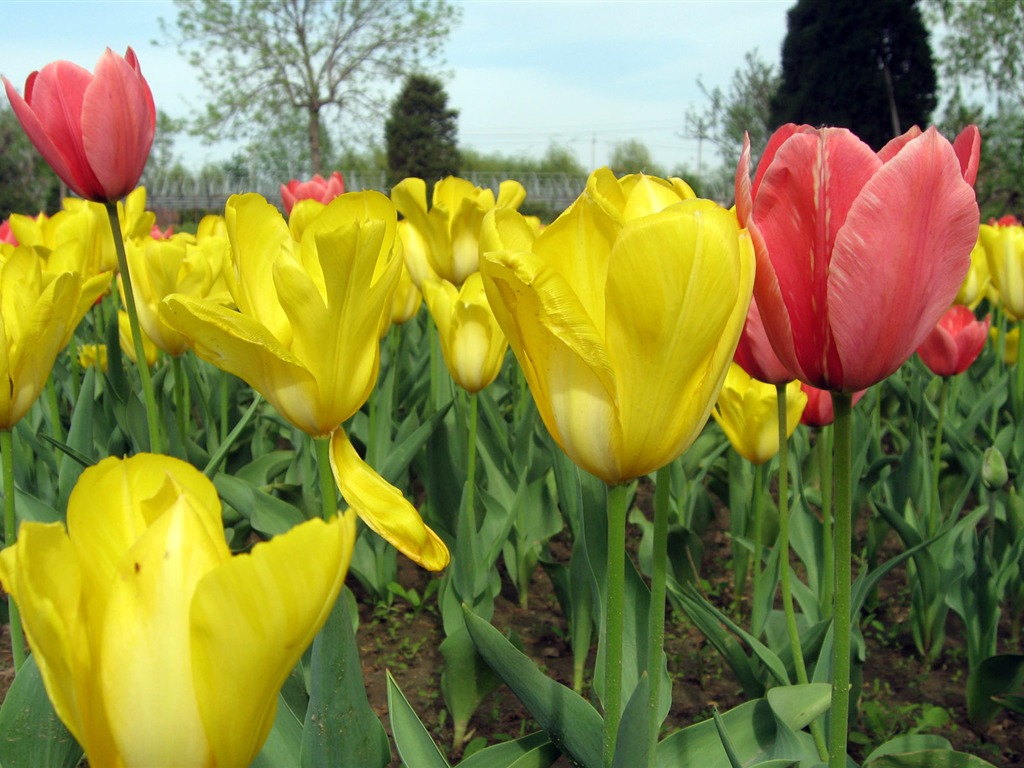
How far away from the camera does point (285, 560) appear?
47cm

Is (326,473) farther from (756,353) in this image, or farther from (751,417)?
(751,417)

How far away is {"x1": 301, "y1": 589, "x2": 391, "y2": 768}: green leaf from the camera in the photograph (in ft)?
2.54

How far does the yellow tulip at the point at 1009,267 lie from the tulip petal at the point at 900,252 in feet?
7.24

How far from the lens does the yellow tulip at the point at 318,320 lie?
0.78 m

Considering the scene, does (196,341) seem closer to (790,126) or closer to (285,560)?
(285,560)

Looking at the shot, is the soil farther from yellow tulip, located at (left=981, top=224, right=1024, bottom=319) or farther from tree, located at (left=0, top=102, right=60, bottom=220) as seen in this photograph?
tree, located at (left=0, top=102, right=60, bottom=220)

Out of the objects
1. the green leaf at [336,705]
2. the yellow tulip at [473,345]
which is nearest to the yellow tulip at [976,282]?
the yellow tulip at [473,345]

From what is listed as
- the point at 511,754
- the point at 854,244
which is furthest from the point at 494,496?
the point at 854,244

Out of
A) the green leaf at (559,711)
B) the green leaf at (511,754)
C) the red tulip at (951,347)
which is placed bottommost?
the green leaf at (511,754)

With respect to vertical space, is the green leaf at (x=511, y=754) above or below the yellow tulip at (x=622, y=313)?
below

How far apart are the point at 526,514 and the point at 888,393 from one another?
195 centimetres

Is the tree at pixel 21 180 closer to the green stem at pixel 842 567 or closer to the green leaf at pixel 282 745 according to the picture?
the green leaf at pixel 282 745

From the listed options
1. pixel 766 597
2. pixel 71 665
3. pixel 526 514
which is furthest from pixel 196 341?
pixel 526 514

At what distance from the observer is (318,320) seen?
2.68 feet
